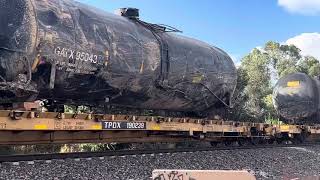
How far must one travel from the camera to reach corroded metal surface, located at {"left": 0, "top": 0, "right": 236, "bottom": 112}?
7.90 meters

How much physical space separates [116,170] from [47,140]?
145 cm

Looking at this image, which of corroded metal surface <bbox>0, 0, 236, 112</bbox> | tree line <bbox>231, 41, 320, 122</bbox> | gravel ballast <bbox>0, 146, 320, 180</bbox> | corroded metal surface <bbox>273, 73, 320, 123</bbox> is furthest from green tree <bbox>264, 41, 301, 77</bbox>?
corroded metal surface <bbox>0, 0, 236, 112</bbox>

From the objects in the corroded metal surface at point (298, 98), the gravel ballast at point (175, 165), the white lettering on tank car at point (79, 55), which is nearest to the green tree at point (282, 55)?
the corroded metal surface at point (298, 98)

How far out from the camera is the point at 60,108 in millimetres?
9938

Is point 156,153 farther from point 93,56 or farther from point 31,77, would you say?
point 31,77

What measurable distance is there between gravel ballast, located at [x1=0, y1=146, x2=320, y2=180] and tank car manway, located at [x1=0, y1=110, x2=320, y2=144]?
61cm

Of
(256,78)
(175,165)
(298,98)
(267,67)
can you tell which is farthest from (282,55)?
(175,165)

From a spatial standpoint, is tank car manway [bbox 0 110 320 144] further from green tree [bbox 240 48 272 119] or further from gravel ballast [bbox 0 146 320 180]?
green tree [bbox 240 48 272 119]

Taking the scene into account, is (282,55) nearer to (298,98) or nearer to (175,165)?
(298,98)

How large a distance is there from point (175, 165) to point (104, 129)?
192cm

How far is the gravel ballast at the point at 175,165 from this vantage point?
7.74 m

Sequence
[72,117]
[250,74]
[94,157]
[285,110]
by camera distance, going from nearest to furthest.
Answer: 1. [72,117]
2. [94,157]
3. [285,110]
4. [250,74]

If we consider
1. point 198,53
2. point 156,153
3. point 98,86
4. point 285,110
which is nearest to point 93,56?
point 98,86

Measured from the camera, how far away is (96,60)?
9.36 m
